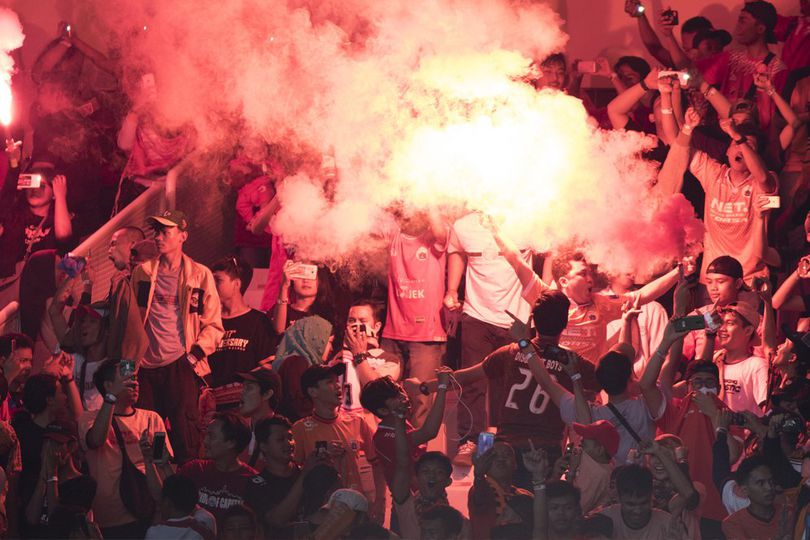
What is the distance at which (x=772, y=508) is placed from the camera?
708 cm

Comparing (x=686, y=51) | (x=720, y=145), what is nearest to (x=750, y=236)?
(x=720, y=145)

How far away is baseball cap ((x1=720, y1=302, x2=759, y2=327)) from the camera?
27.9 ft

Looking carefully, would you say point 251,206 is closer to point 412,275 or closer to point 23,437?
point 412,275

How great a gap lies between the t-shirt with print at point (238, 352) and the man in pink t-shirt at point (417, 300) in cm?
75

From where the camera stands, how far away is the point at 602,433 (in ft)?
24.4

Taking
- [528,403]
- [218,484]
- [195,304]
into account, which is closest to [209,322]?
[195,304]

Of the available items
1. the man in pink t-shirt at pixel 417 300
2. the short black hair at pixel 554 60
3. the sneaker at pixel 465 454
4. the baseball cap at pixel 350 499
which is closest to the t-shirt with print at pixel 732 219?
the short black hair at pixel 554 60

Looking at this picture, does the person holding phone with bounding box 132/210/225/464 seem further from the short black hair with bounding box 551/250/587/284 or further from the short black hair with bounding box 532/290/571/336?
the short black hair with bounding box 532/290/571/336

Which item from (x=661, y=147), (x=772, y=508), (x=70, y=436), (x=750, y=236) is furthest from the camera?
(x=661, y=147)

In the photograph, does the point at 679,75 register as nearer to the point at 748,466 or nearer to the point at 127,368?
the point at 748,466

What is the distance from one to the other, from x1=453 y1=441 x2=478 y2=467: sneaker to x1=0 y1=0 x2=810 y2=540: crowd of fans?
2 centimetres

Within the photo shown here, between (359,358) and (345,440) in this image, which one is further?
(359,358)

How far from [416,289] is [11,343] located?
2.47 m

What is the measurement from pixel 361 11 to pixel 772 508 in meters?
4.67
